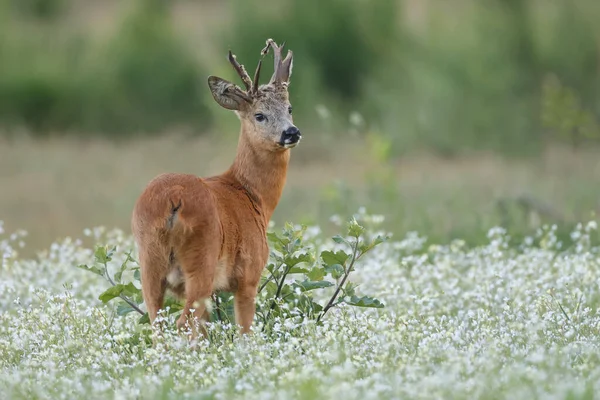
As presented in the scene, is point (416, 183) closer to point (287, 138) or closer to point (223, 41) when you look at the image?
point (223, 41)

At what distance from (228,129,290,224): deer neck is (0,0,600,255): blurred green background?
11.9 ft

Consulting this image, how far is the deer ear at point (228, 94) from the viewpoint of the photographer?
24.0 feet

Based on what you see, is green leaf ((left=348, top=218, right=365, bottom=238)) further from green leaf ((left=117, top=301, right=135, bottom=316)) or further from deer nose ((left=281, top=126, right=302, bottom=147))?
green leaf ((left=117, top=301, right=135, bottom=316))

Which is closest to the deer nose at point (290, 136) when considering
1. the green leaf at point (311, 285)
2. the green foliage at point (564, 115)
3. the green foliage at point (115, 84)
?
the green leaf at point (311, 285)

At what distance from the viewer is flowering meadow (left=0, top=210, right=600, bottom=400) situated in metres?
4.90

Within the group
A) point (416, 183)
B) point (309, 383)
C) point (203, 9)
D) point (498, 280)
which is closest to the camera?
point (309, 383)

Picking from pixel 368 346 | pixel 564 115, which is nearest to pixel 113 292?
pixel 368 346

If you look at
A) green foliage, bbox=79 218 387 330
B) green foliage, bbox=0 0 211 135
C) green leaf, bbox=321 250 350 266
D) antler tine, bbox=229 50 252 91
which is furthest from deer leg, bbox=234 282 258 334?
green foliage, bbox=0 0 211 135

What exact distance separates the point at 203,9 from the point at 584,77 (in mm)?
10497

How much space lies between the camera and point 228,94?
736 centimetres

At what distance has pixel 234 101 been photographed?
7414 mm

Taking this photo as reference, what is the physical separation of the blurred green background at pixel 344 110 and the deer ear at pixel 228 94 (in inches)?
148

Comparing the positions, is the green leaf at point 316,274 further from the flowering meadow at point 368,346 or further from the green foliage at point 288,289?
the flowering meadow at point 368,346

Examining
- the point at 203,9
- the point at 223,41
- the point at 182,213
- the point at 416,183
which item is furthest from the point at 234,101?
the point at 203,9
